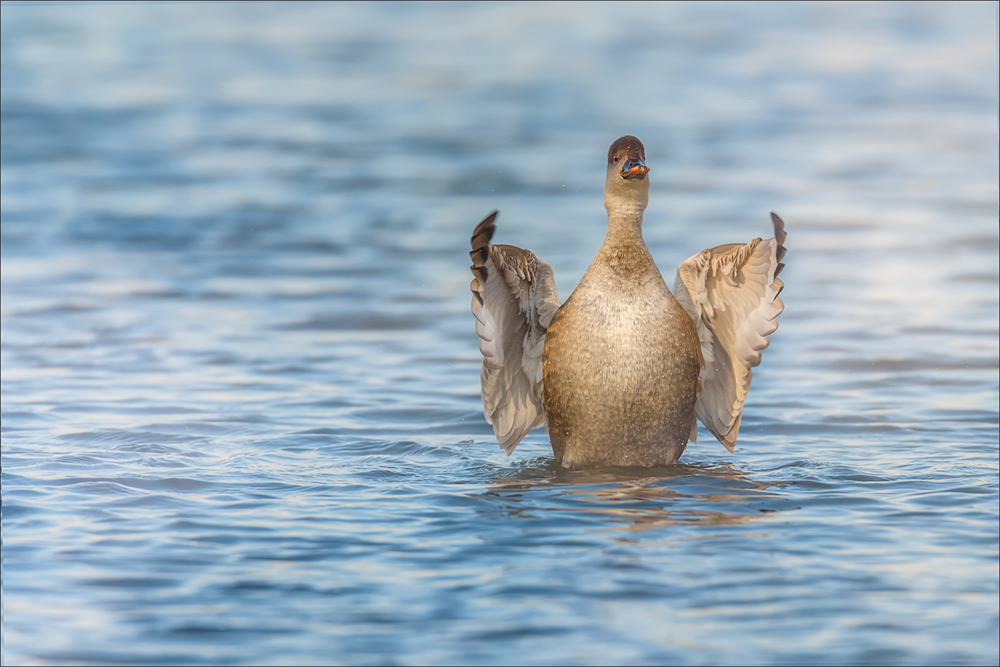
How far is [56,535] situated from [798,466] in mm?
4968

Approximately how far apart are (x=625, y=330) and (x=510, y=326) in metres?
0.89

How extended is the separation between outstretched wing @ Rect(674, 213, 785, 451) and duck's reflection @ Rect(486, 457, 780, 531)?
1.61 feet

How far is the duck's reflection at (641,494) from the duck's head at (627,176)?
1856mm

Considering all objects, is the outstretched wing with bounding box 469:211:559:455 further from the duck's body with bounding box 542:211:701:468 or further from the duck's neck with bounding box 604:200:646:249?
the duck's neck with bounding box 604:200:646:249

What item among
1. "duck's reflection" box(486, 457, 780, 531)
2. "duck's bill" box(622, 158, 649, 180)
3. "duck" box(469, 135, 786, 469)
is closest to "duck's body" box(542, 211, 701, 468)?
"duck" box(469, 135, 786, 469)

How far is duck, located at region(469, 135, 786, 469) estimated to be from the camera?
837 cm

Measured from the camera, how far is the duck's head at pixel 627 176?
853 centimetres

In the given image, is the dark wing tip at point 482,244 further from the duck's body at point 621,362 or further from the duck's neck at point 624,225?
the duck's neck at point 624,225

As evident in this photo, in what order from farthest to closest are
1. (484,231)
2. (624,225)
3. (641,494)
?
(624,225)
(641,494)
(484,231)

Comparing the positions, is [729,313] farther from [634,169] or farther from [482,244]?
[482,244]

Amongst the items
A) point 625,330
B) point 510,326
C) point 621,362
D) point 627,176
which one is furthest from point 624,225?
point 510,326

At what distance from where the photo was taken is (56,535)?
23.5 ft

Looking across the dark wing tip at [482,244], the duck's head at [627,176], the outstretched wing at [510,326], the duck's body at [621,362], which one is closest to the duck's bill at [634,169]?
the duck's head at [627,176]

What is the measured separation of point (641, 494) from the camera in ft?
26.0
